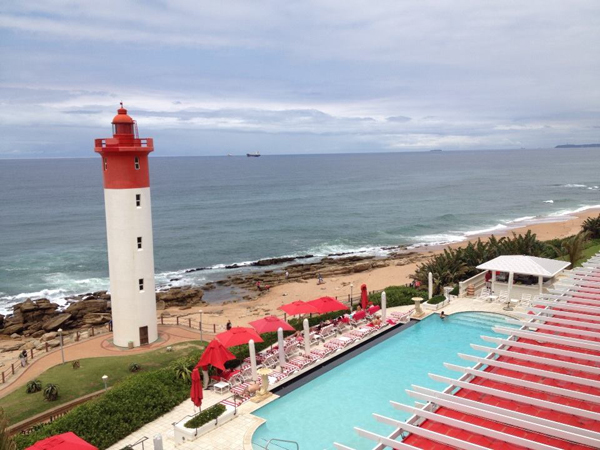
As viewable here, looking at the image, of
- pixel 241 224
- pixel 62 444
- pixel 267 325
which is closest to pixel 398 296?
pixel 267 325

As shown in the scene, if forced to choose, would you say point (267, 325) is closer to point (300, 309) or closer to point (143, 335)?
point (300, 309)

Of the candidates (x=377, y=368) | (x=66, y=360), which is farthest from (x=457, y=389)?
(x=66, y=360)

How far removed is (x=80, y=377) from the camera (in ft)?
61.0

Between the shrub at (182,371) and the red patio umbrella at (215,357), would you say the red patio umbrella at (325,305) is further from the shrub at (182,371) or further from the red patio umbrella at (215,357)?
the shrub at (182,371)

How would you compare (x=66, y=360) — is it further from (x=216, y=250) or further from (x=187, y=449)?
(x=216, y=250)

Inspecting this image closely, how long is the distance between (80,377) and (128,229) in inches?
252

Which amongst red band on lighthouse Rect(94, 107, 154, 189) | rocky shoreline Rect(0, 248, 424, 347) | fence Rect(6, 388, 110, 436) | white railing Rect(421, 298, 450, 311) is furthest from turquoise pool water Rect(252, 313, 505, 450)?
rocky shoreline Rect(0, 248, 424, 347)

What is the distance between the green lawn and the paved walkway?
42.7 inches

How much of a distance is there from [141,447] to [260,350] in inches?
290

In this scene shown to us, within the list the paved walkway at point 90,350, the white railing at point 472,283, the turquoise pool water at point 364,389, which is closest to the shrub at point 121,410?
the turquoise pool water at point 364,389

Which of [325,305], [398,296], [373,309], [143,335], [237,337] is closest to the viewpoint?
[237,337]

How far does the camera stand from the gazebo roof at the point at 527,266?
78.7ft

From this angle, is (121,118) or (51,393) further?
(121,118)

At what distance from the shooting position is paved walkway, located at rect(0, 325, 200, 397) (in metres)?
20.4
